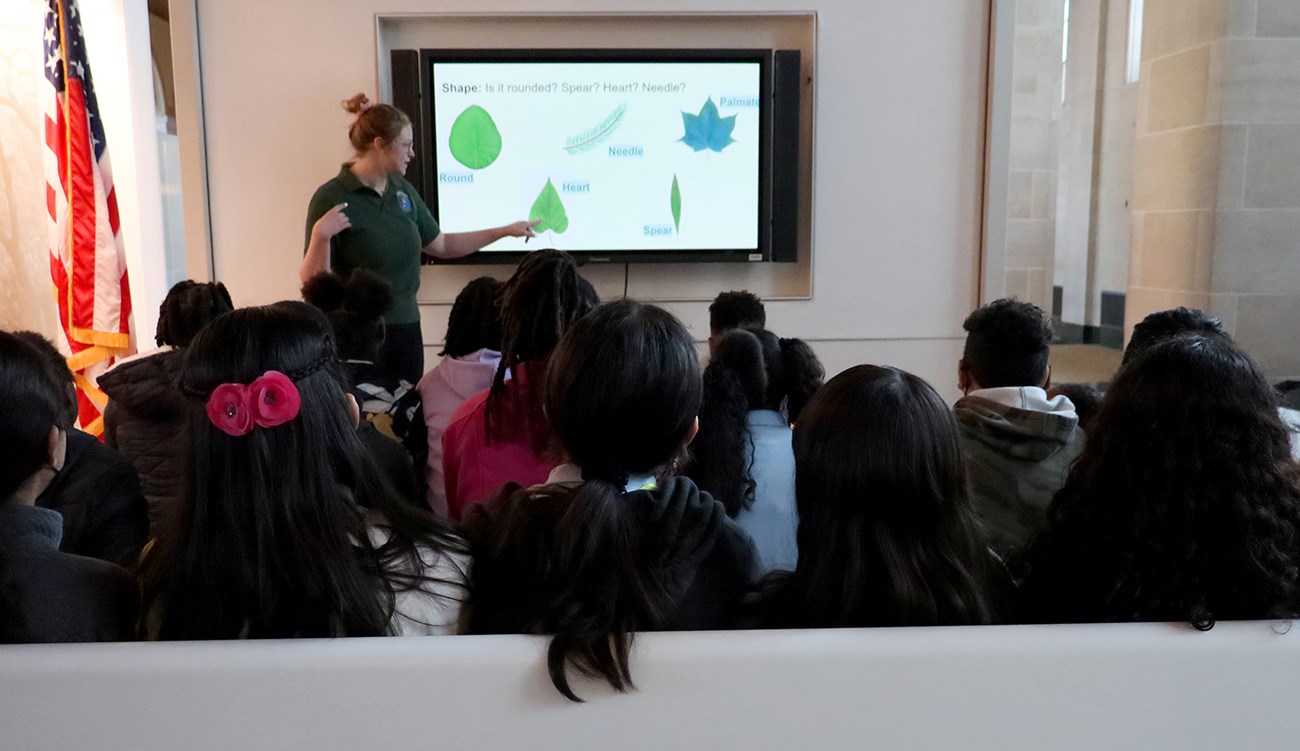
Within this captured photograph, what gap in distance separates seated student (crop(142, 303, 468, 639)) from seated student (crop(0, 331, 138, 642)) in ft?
0.21

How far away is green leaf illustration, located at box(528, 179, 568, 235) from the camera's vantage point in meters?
4.77

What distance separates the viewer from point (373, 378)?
8.21ft

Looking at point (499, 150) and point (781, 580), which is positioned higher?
point (499, 150)

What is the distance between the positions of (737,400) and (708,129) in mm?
2872

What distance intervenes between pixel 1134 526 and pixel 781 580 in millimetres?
441

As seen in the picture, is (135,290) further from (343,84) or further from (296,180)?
(343,84)

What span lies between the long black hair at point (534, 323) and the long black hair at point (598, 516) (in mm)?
431

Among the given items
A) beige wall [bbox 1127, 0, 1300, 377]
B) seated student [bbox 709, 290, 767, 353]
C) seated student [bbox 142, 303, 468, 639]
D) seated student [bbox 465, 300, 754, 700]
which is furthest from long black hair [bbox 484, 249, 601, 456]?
beige wall [bbox 1127, 0, 1300, 377]

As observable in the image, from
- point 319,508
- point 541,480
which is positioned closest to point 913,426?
point 319,508

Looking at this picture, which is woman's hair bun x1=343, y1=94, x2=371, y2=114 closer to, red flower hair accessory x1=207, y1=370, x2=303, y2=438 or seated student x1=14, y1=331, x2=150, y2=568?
seated student x1=14, y1=331, x2=150, y2=568

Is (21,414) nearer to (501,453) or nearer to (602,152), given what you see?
(501,453)

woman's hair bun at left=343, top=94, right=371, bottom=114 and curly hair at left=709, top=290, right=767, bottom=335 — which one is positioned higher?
woman's hair bun at left=343, top=94, right=371, bottom=114

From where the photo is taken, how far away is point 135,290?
13.9ft

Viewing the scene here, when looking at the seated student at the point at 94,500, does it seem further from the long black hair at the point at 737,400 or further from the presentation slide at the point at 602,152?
the presentation slide at the point at 602,152
